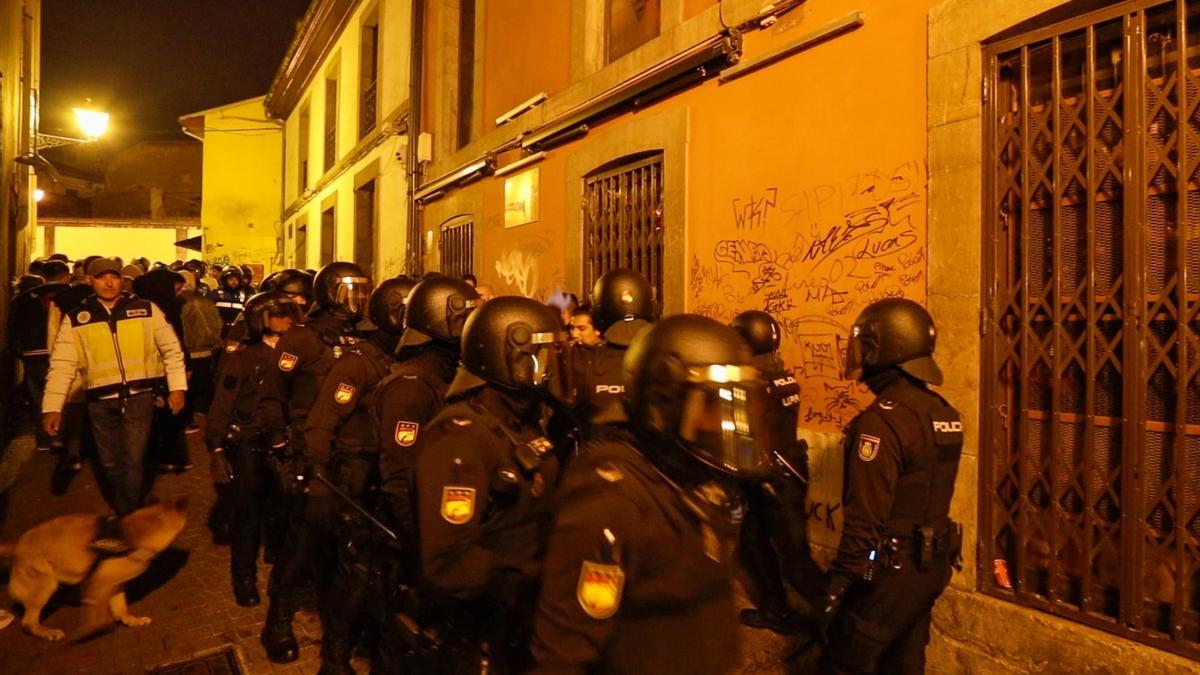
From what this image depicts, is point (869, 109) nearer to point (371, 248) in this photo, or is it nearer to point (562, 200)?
point (562, 200)

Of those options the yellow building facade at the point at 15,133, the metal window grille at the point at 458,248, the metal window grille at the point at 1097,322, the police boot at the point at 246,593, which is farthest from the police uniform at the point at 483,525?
the yellow building facade at the point at 15,133

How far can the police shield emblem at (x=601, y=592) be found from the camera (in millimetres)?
1538

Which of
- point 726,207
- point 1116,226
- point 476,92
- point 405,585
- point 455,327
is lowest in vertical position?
point 405,585

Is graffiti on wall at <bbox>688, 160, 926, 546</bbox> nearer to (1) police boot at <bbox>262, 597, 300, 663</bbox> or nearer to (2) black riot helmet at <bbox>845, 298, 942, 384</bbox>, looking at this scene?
(2) black riot helmet at <bbox>845, 298, 942, 384</bbox>

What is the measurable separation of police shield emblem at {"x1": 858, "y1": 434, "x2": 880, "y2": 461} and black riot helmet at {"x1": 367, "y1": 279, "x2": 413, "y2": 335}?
255 centimetres

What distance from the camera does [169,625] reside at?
14.6 feet

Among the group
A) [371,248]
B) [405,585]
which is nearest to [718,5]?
[405,585]

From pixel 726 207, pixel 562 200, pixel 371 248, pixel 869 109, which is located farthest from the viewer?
pixel 371 248

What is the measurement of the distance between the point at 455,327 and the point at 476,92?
748 centimetres

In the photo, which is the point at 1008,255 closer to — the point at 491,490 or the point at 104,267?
the point at 491,490

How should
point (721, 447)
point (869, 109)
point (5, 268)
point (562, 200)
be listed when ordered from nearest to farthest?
point (721, 447)
point (869, 109)
point (562, 200)
point (5, 268)

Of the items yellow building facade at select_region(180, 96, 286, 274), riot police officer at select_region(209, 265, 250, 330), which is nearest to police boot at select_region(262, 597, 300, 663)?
riot police officer at select_region(209, 265, 250, 330)

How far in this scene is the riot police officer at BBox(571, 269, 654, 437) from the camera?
4156 mm

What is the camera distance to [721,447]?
1.66 m
